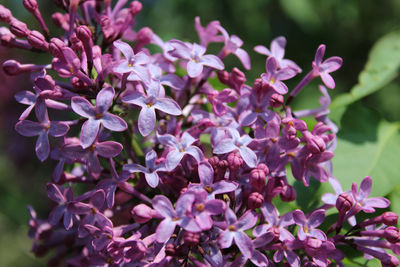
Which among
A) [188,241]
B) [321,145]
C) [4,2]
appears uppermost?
[321,145]

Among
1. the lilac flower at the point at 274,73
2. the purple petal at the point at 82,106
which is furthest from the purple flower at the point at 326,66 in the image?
the purple petal at the point at 82,106

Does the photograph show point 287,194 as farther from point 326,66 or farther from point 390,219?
point 326,66

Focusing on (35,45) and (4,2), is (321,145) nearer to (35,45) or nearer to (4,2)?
(35,45)

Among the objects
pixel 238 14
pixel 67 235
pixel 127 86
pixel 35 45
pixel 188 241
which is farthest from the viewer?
pixel 238 14

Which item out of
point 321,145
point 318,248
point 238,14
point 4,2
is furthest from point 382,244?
point 4,2

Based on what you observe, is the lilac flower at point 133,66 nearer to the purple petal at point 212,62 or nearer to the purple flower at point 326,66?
the purple petal at point 212,62

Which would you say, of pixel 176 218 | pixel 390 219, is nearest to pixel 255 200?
pixel 176 218
